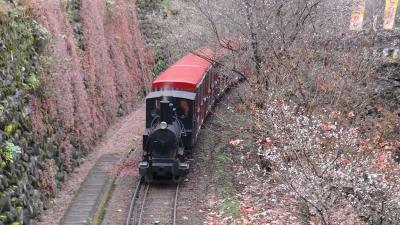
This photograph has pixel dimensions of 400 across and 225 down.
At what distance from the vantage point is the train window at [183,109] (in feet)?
59.8

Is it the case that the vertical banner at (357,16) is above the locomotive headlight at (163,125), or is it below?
above

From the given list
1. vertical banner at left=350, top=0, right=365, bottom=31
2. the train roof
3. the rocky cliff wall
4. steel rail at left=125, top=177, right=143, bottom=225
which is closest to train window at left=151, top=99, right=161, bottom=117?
the train roof

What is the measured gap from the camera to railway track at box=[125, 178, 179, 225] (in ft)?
49.9

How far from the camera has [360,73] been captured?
20828mm

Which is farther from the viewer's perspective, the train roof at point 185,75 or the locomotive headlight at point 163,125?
the train roof at point 185,75

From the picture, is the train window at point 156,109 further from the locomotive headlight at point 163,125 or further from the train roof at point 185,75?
the locomotive headlight at point 163,125

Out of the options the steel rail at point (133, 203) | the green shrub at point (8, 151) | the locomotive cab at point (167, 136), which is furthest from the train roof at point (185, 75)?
the green shrub at point (8, 151)

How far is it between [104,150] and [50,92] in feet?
16.2

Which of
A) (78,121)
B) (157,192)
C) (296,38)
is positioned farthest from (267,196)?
(78,121)

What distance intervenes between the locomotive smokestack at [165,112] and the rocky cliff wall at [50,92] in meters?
3.84

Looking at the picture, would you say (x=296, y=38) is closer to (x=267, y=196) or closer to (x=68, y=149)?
(x=267, y=196)

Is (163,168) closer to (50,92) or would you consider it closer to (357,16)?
(50,92)

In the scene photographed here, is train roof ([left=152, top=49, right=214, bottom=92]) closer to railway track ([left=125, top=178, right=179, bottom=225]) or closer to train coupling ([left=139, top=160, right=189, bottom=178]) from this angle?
train coupling ([left=139, top=160, right=189, bottom=178])

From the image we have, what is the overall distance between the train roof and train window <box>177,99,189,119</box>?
0.66 m
